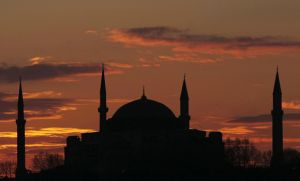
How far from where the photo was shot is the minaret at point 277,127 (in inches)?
4419

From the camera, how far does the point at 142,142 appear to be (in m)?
120

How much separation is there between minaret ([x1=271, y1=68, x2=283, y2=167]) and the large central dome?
11.1 m

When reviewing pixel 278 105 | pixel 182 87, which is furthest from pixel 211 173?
pixel 182 87

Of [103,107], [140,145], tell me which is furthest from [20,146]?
[140,145]

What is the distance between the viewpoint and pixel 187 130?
120m

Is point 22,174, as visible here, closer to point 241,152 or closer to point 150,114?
point 150,114

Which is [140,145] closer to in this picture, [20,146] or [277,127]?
[20,146]

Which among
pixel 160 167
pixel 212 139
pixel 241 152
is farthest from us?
pixel 241 152

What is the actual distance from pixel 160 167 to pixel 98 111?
9928mm

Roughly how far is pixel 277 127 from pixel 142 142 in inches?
511

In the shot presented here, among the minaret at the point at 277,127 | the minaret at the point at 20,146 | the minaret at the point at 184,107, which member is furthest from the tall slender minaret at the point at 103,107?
the minaret at the point at 277,127

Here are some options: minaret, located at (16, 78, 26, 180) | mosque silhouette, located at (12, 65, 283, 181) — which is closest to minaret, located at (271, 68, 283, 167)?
mosque silhouette, located at (12, 65, 283, 181)

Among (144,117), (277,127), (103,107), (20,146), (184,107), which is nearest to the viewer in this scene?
(277,127)

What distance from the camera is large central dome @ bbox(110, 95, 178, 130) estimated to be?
121 metres
